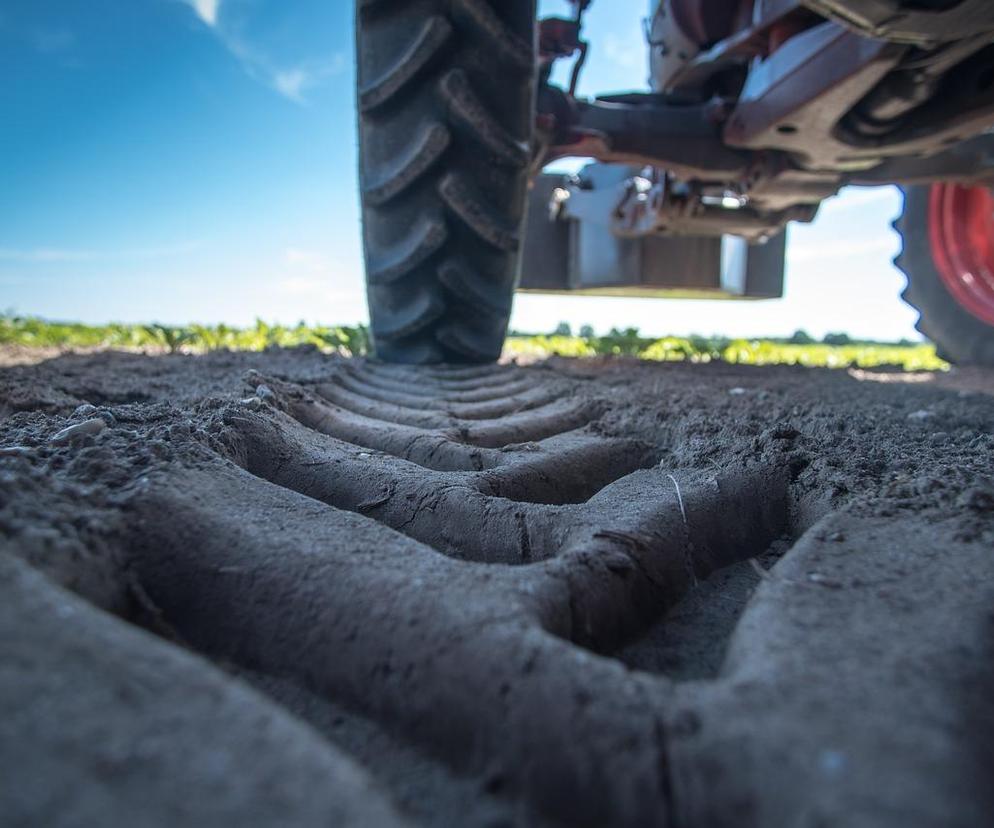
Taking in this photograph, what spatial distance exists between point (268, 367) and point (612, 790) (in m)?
1.88

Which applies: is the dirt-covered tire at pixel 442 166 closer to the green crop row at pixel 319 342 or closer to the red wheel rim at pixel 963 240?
the green crop row at pixel 319 342

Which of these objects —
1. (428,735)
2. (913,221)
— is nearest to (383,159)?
(428,735)

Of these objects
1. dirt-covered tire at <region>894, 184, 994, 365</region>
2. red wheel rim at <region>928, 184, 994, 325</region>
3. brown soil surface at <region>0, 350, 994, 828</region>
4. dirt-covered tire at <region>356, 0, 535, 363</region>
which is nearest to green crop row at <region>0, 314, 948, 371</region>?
dirt-covered tire at <region>894, 184, 994, 365</region>

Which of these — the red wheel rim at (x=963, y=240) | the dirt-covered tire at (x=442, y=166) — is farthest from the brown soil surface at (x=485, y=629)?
the red wheel rim at (x=963, y=240)

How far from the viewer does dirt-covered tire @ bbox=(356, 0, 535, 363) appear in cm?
177

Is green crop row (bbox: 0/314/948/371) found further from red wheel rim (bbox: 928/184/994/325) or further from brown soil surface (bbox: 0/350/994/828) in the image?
brown soil surface (bbox: 0/350/994/828)

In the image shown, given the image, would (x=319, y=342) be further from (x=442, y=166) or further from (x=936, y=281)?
(x=936, y=281)

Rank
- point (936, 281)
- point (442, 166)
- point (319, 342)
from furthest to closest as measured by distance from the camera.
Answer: point (319, 342) < point (936, 281) < point (442, 166)

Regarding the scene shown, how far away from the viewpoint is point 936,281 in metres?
3.40

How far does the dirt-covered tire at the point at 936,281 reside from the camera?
3360 millimetres

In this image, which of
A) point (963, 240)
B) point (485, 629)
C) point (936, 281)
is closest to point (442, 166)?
point (485, 629)

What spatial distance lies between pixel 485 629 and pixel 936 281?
3.70 metres

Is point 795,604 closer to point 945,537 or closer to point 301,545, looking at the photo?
point 945,537

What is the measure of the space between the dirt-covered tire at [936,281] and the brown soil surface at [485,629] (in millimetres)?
2737
